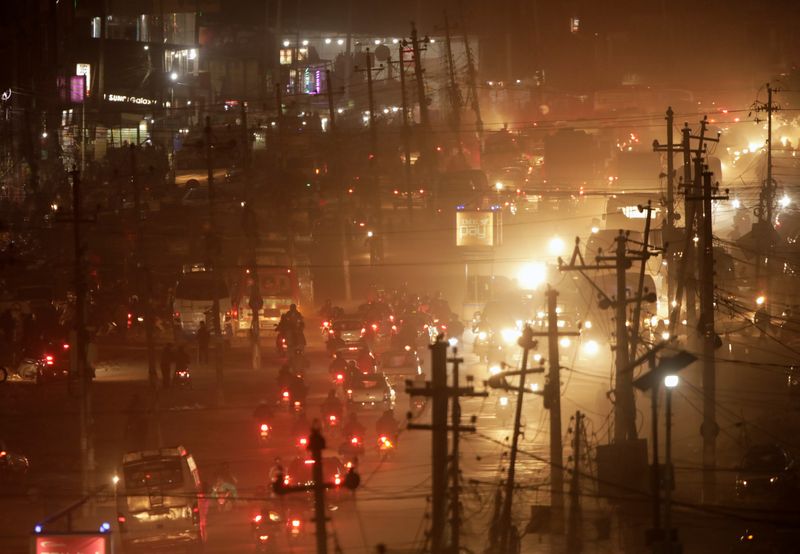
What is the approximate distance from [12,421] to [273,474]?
9044 millimetres

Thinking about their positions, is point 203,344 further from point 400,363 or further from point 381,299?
point 381,299

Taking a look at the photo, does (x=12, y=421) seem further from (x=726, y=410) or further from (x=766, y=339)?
(x=766, y=339)

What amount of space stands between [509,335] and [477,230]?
44.4 ft

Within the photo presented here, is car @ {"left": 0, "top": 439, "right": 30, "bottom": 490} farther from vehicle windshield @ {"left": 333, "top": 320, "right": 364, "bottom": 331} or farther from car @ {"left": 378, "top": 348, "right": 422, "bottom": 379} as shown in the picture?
vehicle windshield @ {"left": 333, "top": 320, "right": 364, "bottom": 331}

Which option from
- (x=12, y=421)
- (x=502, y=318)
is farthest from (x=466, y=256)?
(x=12, y=421)

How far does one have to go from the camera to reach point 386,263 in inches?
2132

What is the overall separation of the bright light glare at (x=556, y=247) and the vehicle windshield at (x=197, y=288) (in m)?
20.1

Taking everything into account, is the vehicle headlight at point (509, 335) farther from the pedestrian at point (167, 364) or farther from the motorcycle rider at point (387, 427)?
the motorcycle rider at point (387, 427)

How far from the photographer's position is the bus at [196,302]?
3988 cm

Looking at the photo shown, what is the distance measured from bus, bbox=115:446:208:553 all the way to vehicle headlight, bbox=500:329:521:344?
18.2 metres

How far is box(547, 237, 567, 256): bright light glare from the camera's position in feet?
185

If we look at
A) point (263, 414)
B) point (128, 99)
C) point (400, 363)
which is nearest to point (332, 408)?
point (263, 414)

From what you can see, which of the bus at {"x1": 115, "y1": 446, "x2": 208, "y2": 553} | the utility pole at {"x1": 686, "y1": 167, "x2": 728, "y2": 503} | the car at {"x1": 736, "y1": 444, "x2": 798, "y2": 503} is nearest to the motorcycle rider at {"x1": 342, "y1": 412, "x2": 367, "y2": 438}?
the bus at {"x1": 115, "y1": 446, "x2": 208, "y2": 553}

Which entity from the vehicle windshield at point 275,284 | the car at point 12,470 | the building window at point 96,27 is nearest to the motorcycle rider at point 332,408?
the car at point 12,470
